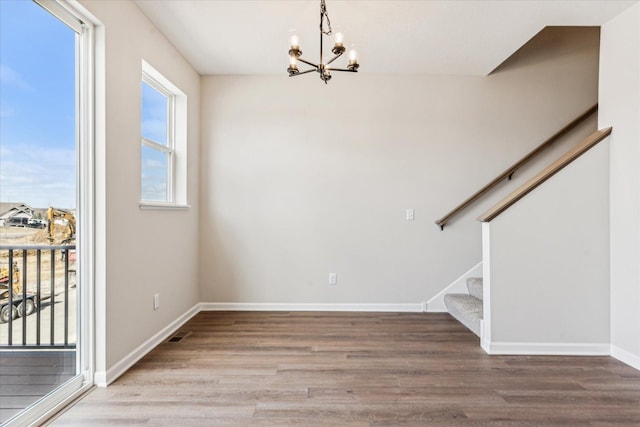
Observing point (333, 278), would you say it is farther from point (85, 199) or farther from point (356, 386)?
point (85, 199)

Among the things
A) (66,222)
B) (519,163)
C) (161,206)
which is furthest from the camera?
(519,163)

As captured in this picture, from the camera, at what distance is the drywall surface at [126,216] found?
2.04 m

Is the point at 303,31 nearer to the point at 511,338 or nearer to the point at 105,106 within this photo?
the point at 105,106

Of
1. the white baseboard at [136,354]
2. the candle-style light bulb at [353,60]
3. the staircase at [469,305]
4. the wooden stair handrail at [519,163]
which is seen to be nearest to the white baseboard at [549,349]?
the staircase at [469,305]

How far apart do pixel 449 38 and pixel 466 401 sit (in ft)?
8.68

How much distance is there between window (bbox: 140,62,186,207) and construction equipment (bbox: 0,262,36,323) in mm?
916

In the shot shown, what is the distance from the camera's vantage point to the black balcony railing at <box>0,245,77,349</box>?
1588 mm

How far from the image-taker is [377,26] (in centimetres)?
260

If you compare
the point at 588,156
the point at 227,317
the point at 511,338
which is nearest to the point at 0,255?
the point at 227,317

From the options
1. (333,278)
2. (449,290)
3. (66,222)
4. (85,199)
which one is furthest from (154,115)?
(449,290)

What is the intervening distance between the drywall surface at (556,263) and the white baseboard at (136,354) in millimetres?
2531

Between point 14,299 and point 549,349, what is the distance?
10.8 feet

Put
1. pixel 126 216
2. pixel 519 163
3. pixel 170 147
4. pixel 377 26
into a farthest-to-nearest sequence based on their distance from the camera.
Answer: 1. pixel 519 163
2. pixel 170 147
3. pixel 377 26
4. pixel 126 216

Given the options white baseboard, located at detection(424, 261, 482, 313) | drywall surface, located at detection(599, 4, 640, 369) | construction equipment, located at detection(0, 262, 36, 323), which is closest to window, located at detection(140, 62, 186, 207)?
construction equipment, located at detection(0, 262, 36, 323)
